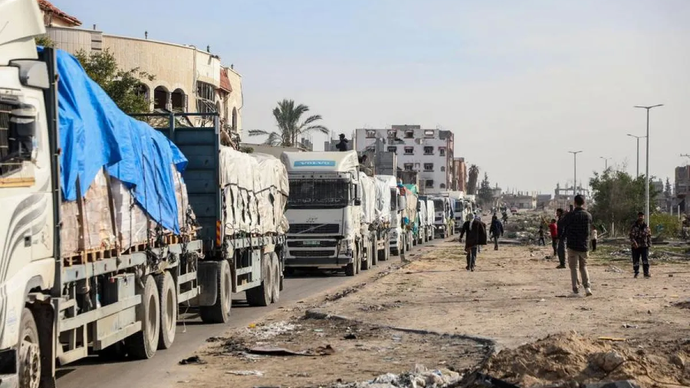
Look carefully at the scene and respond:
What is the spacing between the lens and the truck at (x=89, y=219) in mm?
9023

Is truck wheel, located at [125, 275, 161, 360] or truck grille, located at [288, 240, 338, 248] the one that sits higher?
truck grille, located at [288, 240, 338, 248]

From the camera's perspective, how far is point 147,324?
45.1 ft

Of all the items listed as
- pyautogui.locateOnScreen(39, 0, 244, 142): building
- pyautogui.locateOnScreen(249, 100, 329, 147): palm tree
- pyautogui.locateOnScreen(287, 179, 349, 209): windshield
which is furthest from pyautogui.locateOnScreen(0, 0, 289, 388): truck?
pyautogui.locateOnScreen(249, 100, 329, 147): palm tree

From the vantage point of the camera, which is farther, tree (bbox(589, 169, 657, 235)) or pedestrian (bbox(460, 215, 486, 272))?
tree (bbox(589, 169, 657, 235))

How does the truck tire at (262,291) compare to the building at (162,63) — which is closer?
the truck tire at (262,291)

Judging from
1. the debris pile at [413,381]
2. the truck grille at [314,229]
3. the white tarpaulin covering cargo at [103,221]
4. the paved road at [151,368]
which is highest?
the white tarpaulin covering cargo at [103,221]

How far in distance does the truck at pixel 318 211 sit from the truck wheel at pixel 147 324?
16905 mm

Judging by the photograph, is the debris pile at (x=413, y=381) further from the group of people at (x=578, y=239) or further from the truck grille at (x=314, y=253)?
the truck grille at (x=314, y=253)

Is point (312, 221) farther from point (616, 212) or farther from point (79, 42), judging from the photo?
point (616, 212)

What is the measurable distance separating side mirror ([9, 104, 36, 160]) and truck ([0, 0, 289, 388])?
0.01 metres

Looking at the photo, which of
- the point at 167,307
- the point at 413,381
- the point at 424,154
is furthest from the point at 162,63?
the point at 424,154

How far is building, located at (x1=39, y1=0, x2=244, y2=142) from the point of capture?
42.0m

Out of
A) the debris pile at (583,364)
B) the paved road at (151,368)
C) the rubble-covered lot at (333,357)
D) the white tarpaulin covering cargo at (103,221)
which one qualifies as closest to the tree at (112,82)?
the paved road at (151,368)

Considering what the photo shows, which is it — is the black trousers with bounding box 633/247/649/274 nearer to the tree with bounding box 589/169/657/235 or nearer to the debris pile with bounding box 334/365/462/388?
the debris pile with bounding box 334/365/462/388
